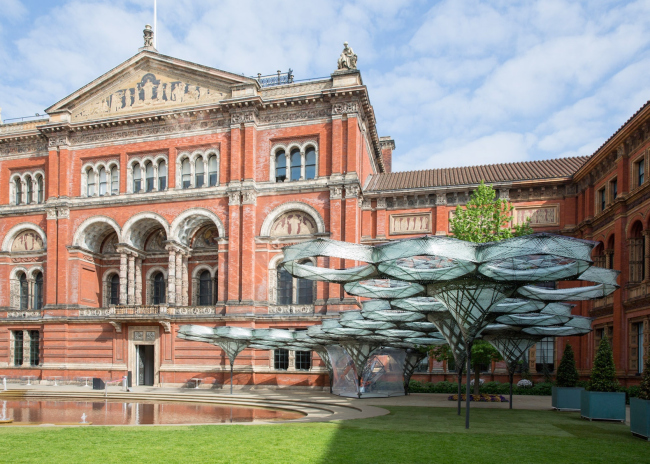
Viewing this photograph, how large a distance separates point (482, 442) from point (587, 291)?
9586mm

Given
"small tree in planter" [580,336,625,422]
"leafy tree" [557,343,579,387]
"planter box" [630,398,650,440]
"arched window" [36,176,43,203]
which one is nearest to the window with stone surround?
"arched window" [36,176,43,203]

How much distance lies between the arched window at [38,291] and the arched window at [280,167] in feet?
66.4

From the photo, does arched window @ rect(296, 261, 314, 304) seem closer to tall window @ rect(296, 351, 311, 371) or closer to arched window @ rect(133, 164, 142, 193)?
tall window @ rect(296, 351, 311, 371)

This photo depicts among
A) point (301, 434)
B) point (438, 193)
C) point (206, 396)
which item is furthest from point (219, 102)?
point (301, 434)

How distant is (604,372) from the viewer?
20.9 m

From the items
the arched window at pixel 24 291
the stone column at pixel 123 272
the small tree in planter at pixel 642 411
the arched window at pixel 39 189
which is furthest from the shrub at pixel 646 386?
the arched window at pixel 39 189

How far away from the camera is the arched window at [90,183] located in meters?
44.5

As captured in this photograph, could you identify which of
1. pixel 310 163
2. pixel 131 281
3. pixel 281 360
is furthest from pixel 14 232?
pixel 310 163

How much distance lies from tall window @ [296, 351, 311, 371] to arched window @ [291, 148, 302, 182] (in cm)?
1168

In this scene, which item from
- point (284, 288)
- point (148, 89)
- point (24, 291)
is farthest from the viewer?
point (24, 291)

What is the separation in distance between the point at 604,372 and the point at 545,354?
18154mm

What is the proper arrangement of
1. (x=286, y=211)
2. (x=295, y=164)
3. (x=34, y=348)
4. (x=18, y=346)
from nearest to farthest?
(x=286, y=211) < (x=295, y=164) < (x=34, y=348) < (x=18, y=346)

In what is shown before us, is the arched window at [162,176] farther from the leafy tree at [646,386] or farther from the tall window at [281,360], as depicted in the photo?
the leafy tree at [646,386]

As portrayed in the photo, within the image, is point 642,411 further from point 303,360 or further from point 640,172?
point 303,360
